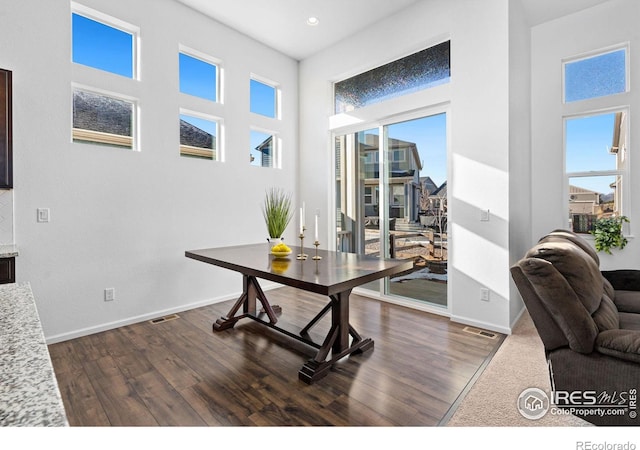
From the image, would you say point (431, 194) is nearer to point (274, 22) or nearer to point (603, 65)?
point (603, 65)

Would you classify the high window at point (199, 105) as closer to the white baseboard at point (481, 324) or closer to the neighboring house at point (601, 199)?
the white baseboard at point (481, 324)

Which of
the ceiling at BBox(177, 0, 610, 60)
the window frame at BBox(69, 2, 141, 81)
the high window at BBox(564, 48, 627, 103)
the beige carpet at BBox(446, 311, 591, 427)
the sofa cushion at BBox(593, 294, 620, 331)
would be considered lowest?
the beige carpet at BBox(446, 311, 591, 427)

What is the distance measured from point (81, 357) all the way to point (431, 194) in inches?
145

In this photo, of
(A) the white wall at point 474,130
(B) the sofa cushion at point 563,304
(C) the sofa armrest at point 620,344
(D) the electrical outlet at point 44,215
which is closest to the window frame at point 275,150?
(A) the white wall at point 474,130

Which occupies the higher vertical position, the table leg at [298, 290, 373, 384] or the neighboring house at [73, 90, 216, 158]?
the neighboring house at [73, 90, 216, 158]

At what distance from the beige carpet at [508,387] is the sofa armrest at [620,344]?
1.64ft

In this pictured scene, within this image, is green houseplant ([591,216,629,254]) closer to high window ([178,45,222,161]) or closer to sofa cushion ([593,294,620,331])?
sofa cushion ([593,294,620,331])

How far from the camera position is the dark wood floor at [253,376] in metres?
1.92

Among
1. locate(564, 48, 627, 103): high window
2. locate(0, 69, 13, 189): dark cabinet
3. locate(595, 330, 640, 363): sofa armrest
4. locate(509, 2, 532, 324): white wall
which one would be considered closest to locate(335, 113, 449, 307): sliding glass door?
locate(509, 2, 532, 324): white wall

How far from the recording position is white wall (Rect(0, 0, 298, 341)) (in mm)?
2842

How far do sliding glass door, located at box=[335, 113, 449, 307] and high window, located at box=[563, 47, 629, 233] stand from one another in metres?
1.65

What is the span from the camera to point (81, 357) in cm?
267

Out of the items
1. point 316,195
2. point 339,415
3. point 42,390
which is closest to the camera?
point 42,390
